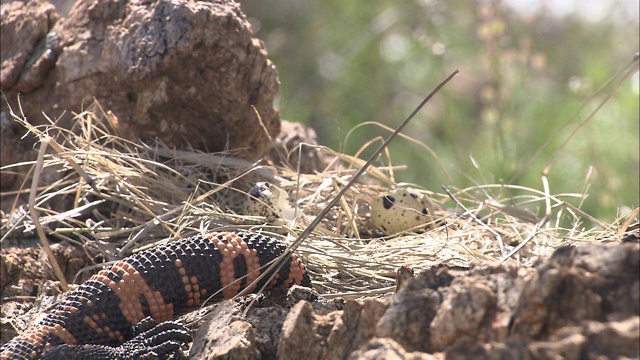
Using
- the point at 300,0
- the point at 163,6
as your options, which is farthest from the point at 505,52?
the point at 300,0

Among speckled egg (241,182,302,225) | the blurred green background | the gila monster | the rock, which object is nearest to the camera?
the rock

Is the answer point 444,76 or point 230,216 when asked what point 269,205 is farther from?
point 444,76

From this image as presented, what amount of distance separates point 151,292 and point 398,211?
3.47 ft

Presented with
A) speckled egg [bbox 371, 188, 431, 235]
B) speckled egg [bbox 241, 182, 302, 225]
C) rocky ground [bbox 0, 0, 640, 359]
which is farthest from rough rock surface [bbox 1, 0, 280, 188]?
speckled egg [bbox 371, 188, 431, 235]

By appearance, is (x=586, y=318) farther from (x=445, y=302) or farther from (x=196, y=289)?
(x=196, y=289)

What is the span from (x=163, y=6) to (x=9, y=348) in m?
1.51

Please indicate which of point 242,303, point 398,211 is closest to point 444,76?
point 398,211

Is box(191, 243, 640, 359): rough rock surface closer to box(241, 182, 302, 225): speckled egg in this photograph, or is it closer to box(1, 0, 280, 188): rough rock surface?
box(241, 182, 302, 225): speckled egg

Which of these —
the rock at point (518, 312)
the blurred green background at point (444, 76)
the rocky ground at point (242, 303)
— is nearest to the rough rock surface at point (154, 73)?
the rocky ground at point (242, 303)

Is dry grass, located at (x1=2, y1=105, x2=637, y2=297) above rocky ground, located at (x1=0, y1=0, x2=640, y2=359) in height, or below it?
below

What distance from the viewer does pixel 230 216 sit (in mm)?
2416

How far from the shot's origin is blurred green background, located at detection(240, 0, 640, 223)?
6.13 metres

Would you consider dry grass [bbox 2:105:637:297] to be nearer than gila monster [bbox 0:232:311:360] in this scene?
No

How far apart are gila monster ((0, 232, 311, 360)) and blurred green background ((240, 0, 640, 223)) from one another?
3.66m
